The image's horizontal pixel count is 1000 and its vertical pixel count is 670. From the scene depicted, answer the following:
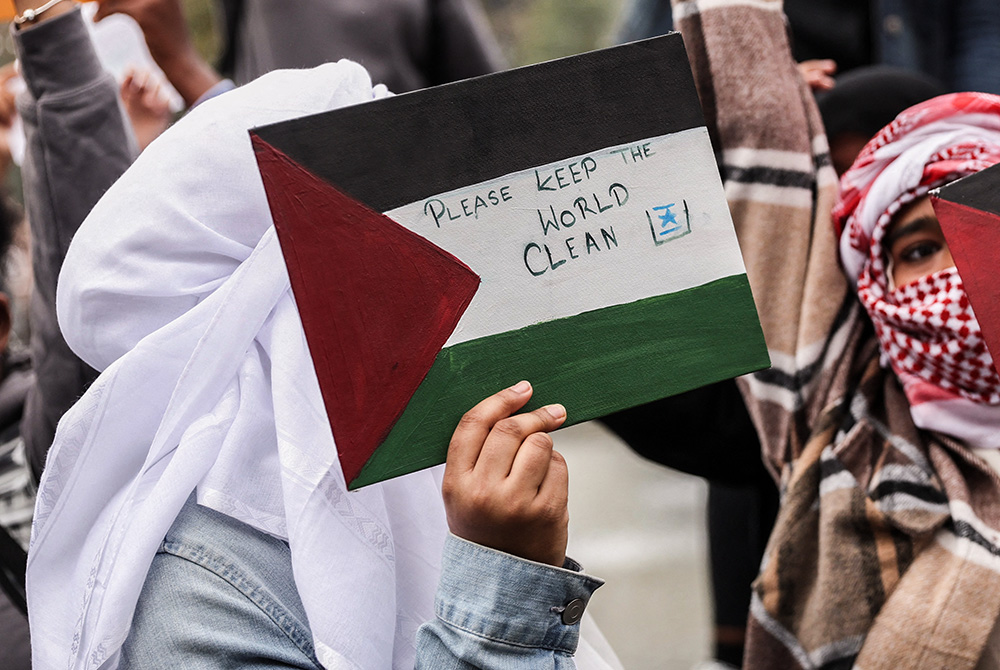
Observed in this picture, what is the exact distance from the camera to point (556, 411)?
0.98 meters

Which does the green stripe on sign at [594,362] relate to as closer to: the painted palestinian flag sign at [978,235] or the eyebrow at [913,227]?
the painted palestinian flag sign at [978,235]

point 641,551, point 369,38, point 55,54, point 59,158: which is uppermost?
point 55,54

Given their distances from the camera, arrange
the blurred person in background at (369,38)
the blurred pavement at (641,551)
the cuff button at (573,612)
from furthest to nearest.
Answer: the blurred pavement at (641,551)
the blurred person in background at (369,38)
the cuff button at (573,612)

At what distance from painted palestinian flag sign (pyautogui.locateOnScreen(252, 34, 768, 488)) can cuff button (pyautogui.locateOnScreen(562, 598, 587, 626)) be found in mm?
202

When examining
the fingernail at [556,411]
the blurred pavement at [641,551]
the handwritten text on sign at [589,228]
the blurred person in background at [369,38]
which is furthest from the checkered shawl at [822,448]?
the blurred pavement at [641,551]

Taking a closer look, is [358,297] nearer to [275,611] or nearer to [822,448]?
[275,611]

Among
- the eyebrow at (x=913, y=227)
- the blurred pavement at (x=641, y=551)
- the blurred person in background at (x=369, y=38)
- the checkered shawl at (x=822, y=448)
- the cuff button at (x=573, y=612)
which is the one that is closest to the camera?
the cuff button at (x=573, y=612)

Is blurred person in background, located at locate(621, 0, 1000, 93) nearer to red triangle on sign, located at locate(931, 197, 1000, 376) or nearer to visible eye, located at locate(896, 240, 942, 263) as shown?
visible eye, located at locate(896, 240, 942, 263)

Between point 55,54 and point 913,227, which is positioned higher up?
point 55,54

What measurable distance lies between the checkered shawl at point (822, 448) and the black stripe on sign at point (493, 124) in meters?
0.57

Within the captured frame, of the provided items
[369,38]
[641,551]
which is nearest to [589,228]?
→ [369,38]

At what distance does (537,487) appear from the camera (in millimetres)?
954

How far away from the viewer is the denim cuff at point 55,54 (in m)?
1.40

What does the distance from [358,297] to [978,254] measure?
2.36 feet
